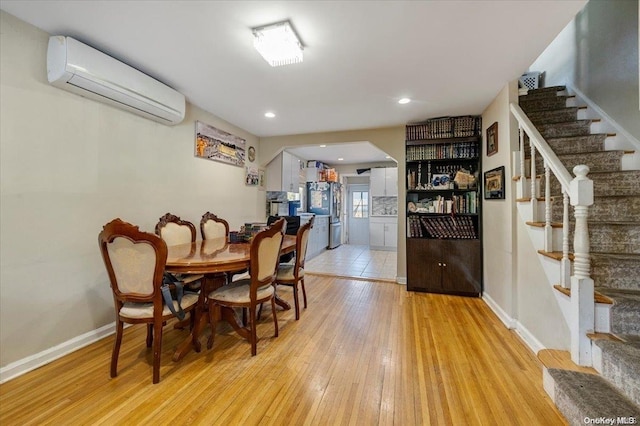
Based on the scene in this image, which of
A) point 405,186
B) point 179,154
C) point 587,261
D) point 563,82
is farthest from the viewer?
point 405,186

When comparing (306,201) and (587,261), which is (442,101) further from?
(306,201)

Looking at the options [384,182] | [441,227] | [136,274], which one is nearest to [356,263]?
[441,227]

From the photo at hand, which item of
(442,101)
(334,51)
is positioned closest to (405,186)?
(442,101)

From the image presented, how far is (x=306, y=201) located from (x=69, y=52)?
16.7 feet

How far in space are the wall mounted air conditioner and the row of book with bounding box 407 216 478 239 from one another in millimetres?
3219

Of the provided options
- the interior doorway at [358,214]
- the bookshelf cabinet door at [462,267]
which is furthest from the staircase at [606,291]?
the interior doorway at [358,214]

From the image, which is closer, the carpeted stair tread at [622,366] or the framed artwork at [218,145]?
the carpeted stair tread at [622,366]

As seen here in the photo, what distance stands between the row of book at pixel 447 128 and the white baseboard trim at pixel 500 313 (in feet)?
6.76

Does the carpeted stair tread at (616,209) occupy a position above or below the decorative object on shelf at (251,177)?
below

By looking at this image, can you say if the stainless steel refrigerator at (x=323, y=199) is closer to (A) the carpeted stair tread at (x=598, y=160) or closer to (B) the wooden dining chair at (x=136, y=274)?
(A) the carpeted stair tread at (x=598, y=160)

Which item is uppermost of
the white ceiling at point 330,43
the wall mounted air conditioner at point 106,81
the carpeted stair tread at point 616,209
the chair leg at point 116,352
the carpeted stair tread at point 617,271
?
the white ceiling at point 330,43

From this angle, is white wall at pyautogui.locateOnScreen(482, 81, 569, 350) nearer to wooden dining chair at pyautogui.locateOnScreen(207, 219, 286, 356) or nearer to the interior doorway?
wooden dining chair at pyautogui.locateOnScreen(207, 219, 286, 356)

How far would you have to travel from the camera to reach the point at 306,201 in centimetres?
661

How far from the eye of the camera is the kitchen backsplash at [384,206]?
22.1 ft
